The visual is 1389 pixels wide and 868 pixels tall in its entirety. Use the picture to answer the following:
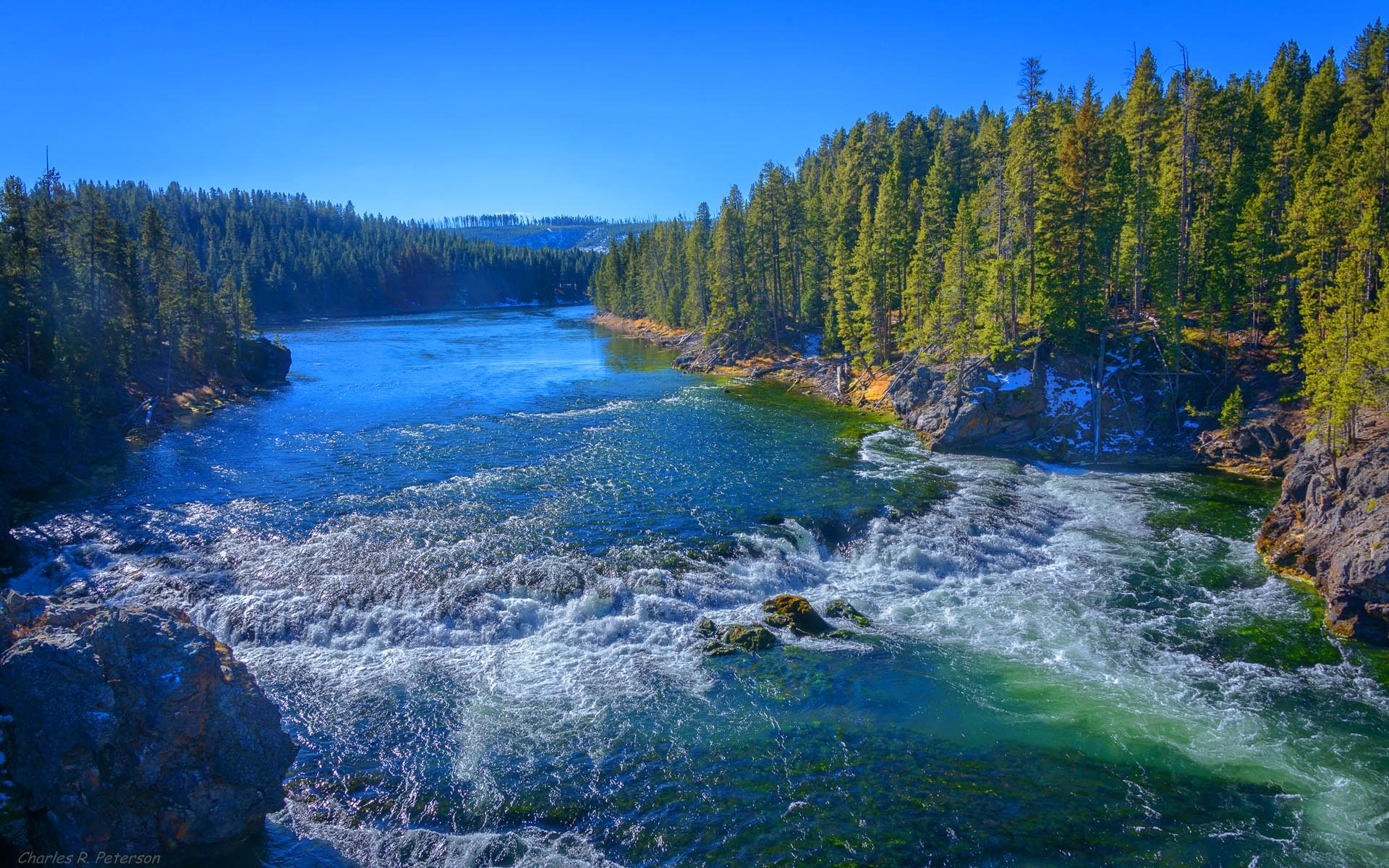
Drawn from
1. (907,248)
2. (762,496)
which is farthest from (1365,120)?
(762,496)

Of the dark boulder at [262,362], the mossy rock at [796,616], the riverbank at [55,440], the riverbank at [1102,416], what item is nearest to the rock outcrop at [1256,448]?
the riverbank at [1102,416]

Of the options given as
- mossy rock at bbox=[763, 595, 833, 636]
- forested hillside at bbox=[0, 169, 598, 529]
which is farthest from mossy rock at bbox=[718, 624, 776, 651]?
forested hillside at bbox=[0, 169, 598, 529]

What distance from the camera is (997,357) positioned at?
140 ft

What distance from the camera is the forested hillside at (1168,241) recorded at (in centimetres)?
3334

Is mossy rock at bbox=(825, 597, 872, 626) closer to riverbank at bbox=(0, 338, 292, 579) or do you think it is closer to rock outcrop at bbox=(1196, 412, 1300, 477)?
rock outcrop at bbox=(1196, 412, 1300, 477)

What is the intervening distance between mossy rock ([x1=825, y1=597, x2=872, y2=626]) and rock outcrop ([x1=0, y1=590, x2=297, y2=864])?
1456 centimetres

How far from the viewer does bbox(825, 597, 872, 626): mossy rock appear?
69.8 feet

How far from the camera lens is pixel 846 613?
2175 cm

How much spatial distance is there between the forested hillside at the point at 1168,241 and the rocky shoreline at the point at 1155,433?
137cm

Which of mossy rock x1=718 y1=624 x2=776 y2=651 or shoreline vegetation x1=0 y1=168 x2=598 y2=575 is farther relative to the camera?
shoreline vegetation x1=0 y1=168 x2=598 y2=575

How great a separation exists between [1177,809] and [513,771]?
518 inches

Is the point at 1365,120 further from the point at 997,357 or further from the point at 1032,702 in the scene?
the point at 1032,702

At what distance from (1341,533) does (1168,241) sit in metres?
24.5

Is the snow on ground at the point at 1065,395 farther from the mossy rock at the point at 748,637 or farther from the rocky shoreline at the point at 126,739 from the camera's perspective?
the rocky shoreline at the point at 126,739
